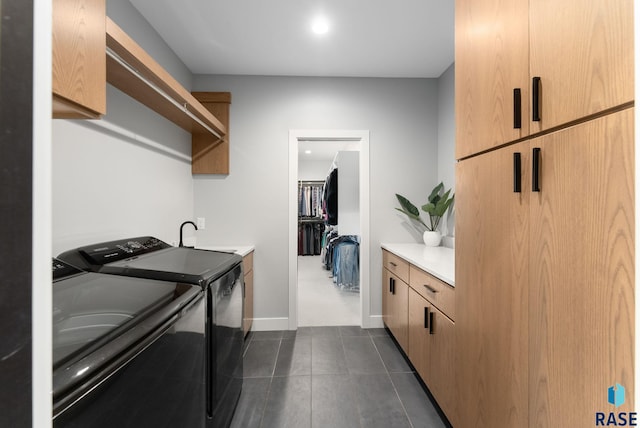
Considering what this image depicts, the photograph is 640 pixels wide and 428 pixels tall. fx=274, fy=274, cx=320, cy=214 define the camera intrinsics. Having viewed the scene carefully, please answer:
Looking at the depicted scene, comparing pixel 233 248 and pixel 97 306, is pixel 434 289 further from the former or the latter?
pixel 233 248

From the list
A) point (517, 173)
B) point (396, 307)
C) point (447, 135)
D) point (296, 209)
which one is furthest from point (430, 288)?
point (447, 135)

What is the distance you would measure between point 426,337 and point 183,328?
1.49 meters

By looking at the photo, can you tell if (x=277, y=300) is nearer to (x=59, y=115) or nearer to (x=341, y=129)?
(x=341, y=129)

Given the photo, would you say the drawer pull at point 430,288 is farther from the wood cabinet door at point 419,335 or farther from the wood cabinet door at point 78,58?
the wood cabinet door at point 78,58

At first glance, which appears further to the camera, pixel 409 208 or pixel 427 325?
pixel 409 208

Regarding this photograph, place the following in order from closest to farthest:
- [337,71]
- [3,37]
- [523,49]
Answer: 1. [3,37]
2. [523,49]
3. [337,71]

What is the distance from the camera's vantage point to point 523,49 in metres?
0.91

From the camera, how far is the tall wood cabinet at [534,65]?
0.65m

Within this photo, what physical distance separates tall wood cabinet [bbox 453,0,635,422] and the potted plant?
4.56ft

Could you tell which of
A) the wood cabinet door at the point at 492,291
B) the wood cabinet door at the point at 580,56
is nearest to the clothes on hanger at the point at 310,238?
the wood cabinet door at the point at 492,291

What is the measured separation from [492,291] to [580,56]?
0.81 metres

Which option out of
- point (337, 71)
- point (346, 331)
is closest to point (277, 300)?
point (346, 331)

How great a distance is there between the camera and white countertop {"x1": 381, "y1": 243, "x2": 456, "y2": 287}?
1.56m

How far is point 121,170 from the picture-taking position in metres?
1.76
